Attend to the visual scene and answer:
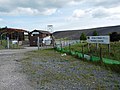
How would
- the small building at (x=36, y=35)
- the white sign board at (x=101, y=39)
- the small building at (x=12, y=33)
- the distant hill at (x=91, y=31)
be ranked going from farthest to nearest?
1. the distant hill at (x=91, y=31)
2. the small building at (x=12, y=33)
3. the small building at (x=36, y=35)
4. the white sign board at (x=101, y=39)

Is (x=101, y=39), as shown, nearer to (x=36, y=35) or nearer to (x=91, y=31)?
(x=36, y=35)

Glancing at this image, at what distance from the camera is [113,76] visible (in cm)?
980


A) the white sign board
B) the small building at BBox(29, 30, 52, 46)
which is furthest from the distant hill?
the white sign board

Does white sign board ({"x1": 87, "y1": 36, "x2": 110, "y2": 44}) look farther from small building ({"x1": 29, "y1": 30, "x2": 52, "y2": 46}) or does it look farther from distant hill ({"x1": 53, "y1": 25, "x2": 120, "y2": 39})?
distant hill ({"x1": 53, "y1": 25, "x2": 120, "y2": 39})

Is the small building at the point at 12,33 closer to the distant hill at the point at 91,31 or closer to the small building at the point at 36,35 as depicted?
the small building at the point at 36,35

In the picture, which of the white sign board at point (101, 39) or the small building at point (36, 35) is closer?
the white sign board at point (101, 39)

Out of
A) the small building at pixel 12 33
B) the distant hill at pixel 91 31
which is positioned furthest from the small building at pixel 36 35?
the distant hill at pixel 91 31

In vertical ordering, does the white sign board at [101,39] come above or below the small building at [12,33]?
below

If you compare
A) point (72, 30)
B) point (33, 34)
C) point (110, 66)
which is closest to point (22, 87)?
point (110, 66)

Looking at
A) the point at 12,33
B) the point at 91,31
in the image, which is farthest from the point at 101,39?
the point at 91,31

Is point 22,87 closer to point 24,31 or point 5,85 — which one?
point 5,85

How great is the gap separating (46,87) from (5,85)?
56.4 inches

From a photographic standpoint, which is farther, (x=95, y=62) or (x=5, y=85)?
(x=95, y=62)

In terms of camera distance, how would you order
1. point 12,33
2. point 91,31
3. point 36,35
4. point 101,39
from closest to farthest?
point 101,39 → point 36,35 → point 12,33 → point 91,31
